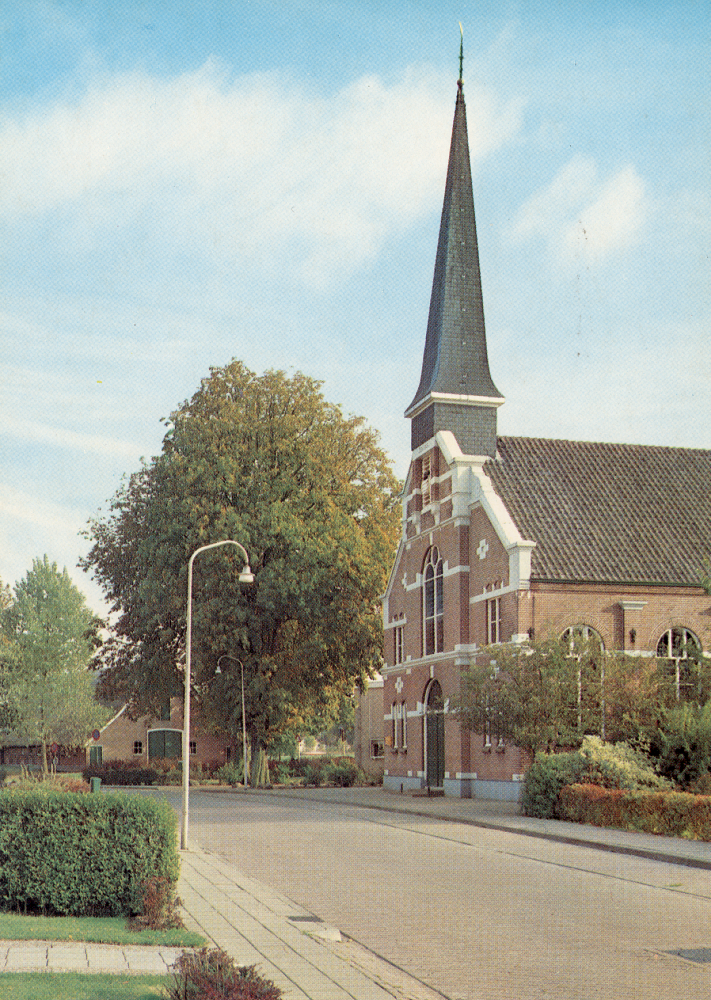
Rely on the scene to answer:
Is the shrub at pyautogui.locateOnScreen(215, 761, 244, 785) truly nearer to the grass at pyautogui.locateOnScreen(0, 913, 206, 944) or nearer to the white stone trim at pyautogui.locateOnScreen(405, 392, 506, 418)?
the white stone trim at pyautogui.locateOnScreen(405, 392, 506, 418)

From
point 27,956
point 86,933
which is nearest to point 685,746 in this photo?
point 86,933

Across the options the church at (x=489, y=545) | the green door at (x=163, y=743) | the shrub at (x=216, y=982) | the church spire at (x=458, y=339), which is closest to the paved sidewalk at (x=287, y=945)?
the shrub at (x=216, y=982)

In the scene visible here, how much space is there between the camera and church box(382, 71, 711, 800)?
40.5m

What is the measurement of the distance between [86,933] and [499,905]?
18.3 ft

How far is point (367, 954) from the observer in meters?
11.2

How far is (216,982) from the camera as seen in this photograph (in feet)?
24.7

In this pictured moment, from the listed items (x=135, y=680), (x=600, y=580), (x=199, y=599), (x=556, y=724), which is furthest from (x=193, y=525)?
(x=556, y=724)

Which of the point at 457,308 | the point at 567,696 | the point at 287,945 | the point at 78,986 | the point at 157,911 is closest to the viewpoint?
the point at 78,986

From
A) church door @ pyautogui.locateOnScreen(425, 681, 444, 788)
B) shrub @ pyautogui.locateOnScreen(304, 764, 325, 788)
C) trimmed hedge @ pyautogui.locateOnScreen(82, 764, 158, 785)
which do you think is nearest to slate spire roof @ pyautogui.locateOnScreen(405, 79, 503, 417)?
church door @ pyautogui.locateOnScreen(425, 681, 444, 788)

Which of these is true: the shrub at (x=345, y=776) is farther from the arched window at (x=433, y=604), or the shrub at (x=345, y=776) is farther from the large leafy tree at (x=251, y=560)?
the arched window at (x=433, y=604)

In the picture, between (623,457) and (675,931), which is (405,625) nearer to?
(623,457)

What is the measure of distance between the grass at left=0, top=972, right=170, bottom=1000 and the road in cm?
243

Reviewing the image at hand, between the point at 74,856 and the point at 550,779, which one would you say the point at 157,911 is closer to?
the point at 74,856

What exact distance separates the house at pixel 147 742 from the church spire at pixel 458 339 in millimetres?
35588
